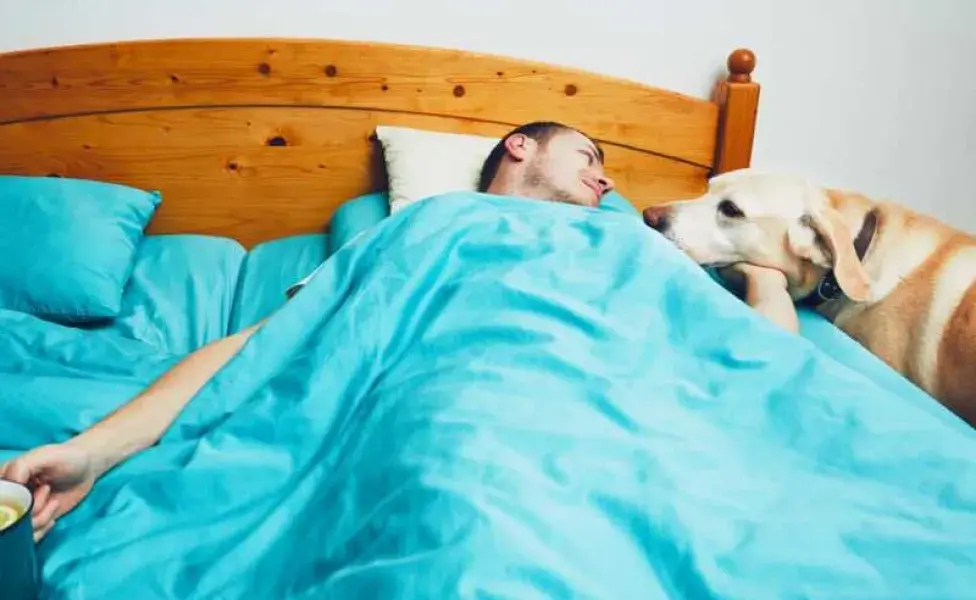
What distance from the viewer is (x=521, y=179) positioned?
5.49 feet

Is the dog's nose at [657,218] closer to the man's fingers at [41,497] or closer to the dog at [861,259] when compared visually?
the dog at [861,259]

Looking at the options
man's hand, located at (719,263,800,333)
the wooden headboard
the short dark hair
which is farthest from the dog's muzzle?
the wooden headboard

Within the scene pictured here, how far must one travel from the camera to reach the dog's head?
1.45 metres

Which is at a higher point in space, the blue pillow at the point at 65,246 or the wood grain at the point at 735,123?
the wood grain at the point at 735,123

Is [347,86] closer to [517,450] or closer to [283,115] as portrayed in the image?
[283,115]

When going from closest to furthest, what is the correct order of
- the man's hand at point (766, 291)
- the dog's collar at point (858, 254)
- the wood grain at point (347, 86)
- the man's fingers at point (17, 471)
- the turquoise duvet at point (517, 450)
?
the turquoise duvet at point (517, 450) < the man's fingers at point (17, 471) < the man's hand at point (766, 291) < the dog's collar at point (858, 254) < the wood grain at point (347, 86)

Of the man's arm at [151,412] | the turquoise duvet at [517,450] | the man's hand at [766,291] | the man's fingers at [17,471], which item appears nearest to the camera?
the turquoise duvet at [517,450]

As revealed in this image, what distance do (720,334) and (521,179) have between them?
658 mm

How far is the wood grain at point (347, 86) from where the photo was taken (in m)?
1.82

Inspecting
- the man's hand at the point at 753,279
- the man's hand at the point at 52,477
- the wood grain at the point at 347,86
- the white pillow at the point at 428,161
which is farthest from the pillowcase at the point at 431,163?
the man's hand at the point at 52,477

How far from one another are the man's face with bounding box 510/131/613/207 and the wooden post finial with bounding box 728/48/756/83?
1.57 feet

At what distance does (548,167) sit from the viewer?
168 centimetres

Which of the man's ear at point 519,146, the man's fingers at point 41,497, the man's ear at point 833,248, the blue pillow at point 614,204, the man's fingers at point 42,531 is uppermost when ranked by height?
the man's ear at point 519,146

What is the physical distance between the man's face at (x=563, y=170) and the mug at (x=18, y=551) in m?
1.05
